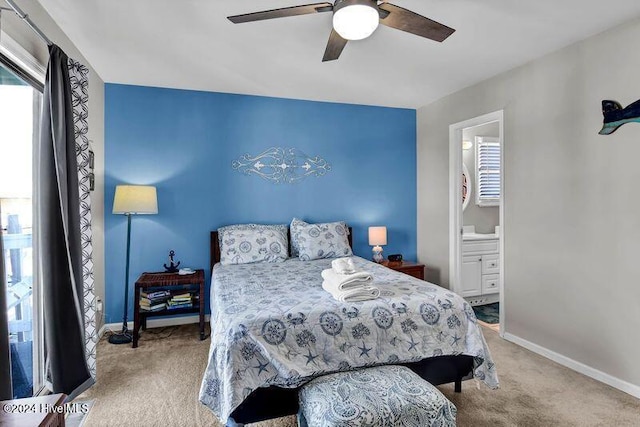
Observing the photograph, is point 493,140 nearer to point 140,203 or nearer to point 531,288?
point 531,288

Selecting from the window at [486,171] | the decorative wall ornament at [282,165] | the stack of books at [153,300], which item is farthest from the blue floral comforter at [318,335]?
the window at [486,171]

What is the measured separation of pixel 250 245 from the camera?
349 centimetres

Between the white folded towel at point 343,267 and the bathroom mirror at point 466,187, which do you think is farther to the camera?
the bathroom mirror at point 466,187

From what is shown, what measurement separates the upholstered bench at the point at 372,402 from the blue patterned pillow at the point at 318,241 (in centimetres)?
186

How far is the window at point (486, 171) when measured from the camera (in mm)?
4867

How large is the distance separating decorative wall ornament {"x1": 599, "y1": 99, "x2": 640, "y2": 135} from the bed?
1.65 m

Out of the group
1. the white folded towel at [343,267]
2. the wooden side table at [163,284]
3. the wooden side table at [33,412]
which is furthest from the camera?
the wooden side table at [163,284]

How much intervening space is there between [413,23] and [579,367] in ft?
8.89

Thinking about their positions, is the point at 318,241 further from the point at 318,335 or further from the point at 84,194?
the point at 84,194

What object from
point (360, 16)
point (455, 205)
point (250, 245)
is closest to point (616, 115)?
point (455, 205)

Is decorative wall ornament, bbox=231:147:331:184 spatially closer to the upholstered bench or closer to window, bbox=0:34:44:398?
window, bbox=0:34:44:398

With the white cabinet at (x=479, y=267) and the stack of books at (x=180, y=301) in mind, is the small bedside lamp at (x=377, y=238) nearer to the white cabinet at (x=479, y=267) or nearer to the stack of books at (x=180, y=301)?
the white cabinet at (x=479, y=267)

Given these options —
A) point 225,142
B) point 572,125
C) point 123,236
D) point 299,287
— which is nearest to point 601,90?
point 572,125

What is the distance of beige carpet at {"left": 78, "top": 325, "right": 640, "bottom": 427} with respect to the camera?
81.0 inches
